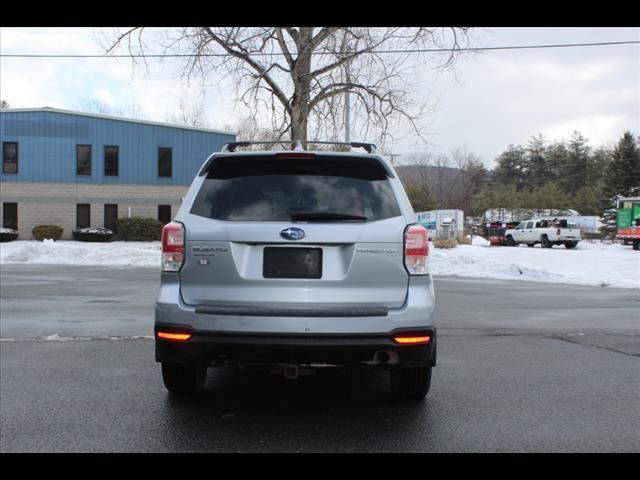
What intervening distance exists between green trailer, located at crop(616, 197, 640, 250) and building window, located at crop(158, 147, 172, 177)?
29027 mm

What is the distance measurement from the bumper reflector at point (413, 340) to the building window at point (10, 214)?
122 feet

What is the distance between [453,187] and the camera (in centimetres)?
9331

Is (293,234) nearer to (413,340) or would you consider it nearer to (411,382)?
(413,340)

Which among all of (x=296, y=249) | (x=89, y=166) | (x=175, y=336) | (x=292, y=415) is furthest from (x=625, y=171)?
(x=175, y=336)

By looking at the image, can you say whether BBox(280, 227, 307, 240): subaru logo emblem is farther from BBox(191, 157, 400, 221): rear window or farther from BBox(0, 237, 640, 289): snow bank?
BBox(0, 237, 640, 289): snow bank

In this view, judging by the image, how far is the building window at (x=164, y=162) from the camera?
124 ft

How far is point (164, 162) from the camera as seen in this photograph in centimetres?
3791

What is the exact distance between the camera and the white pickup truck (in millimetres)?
39594

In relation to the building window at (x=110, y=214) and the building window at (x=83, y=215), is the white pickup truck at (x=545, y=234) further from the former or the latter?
the building window at (x=83, y=215)

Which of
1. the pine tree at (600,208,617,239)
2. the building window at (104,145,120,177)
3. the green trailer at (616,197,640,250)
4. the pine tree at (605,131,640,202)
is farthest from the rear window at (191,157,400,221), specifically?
the pine tree at (605,131,640,202)

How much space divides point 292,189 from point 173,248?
0.90m

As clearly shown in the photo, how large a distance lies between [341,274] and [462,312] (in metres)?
7.40

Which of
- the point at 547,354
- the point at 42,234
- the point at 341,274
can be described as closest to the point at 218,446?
the point at 341,274

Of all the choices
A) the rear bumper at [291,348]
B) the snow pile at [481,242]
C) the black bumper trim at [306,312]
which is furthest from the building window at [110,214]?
the black bumper trim at [306,312]
